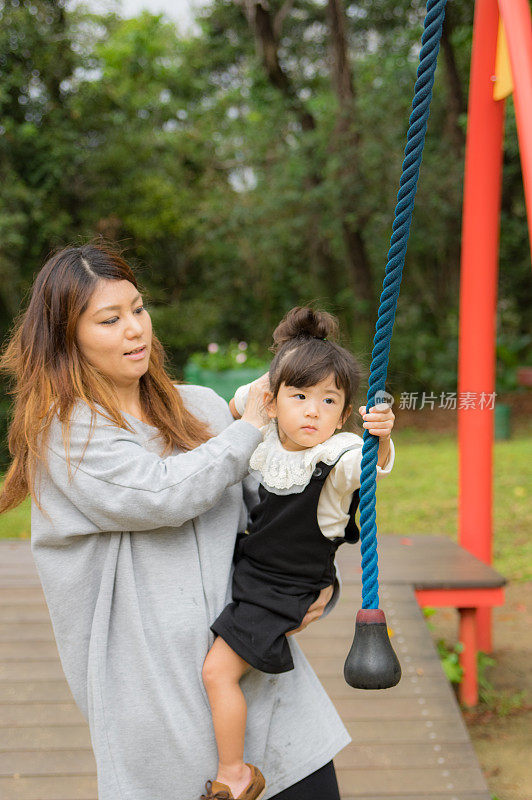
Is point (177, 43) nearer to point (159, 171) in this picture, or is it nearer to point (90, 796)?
point (159, 171)

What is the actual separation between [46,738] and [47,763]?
13 centimetres

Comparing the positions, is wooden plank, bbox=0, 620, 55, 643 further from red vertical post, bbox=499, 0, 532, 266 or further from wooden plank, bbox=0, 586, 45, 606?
red vertical post, bbox=499, 0, 532, 266

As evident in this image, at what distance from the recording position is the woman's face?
161cm

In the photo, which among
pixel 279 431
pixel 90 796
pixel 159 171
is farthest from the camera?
pixel 159 171

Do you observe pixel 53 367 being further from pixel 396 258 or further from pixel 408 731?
pixel 408 731

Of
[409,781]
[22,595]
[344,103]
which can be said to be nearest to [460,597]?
[409,781]

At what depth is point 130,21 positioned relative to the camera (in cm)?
1848

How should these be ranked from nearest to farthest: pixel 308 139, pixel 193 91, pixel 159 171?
pixel 308 139 → pixel 159 171 → pixel 193 91

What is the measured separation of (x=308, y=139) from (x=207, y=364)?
369 centimetres

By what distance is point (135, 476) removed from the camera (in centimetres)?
152

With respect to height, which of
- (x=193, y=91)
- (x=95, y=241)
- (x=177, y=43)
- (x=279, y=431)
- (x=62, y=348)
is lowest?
(x=279, y=431)

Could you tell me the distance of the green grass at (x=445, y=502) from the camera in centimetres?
617

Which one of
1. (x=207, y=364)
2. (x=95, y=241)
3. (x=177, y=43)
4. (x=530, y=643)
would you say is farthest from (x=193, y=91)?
(x=95, y=241)

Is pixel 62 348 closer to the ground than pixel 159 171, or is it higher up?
closer to the ground
